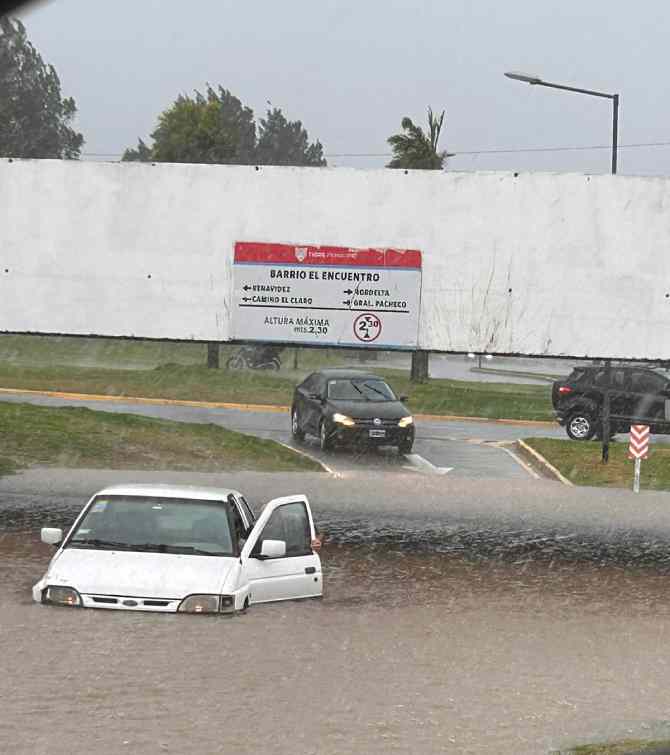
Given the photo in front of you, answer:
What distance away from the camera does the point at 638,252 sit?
1530 centimetres

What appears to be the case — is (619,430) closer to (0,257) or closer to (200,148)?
(0,257)

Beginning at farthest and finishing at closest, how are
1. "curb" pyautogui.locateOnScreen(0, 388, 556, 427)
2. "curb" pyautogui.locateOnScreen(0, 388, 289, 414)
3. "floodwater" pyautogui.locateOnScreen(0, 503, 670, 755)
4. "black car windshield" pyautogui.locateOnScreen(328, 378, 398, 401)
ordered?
"curb" pyautogui.locateOnScreen(0, 388, 289, 414) → "curb" pyautogui.locateOnScreen(0, 388, 556, 427) → "black car windshield" pyautogui.locateOnScreen(328, 378, 398, 401) → "floodwater" pyautogui.locateOnScreen(0, 503, 670, 755)

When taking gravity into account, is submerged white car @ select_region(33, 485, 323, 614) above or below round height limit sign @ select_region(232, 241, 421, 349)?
below

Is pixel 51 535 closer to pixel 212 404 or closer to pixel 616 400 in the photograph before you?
pixel 616 400

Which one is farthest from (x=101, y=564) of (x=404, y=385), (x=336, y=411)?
(x=404, y=385)

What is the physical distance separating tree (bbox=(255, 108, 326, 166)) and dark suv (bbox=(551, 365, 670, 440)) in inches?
4336

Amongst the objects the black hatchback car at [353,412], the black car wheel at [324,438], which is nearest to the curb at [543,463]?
the black hatchback car at [353,412]

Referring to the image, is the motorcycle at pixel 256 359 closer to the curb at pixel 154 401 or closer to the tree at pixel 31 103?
the curb at pixel 154 401

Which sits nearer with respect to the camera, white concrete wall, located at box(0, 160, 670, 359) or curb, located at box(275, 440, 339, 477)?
white concrete wall, located at box(0, 160, 670, 359)

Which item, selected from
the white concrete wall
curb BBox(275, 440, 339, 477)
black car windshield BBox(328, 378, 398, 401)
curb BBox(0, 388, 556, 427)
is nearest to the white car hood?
the white concrete wall

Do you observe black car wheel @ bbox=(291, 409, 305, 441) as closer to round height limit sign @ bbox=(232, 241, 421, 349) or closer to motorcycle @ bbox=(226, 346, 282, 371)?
round height limit sign @ bbox=(232, 241, 421, 349)

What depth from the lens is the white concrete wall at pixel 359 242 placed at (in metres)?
15.3

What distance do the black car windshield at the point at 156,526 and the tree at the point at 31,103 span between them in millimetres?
98347

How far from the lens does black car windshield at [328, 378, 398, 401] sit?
32.5 meters
